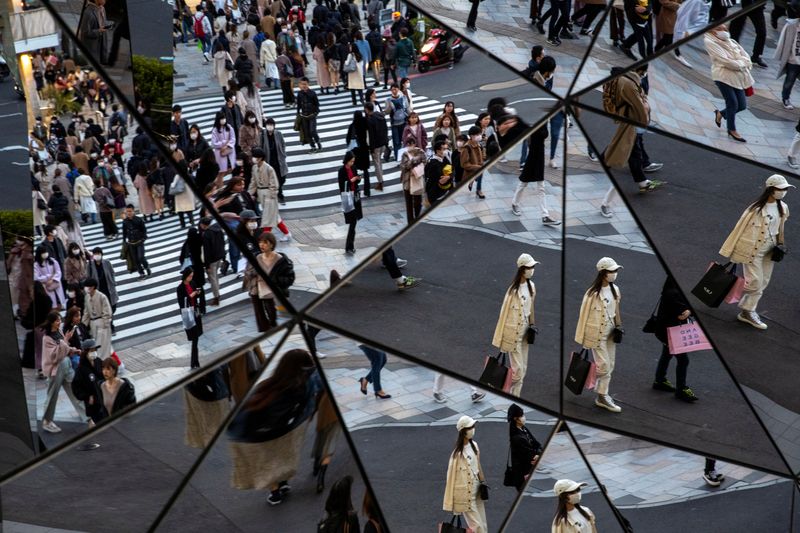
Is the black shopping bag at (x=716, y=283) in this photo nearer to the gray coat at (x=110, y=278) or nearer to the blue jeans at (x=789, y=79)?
the blue jeans at (x=789, y=79)

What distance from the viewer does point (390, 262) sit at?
8.21 m

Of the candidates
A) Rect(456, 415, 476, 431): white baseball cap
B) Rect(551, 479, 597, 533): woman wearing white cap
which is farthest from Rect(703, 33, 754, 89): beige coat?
Rect(551, 479, 597, 533): woman wearing white cap

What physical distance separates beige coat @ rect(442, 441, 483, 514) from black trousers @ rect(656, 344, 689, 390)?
1508 millimetres

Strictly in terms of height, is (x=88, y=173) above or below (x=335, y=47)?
below

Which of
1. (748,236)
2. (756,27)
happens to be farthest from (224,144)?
(756,27)

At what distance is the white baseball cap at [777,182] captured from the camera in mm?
9125

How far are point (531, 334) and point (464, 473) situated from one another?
1.10 metres

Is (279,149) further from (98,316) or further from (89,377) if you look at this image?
(89,377)

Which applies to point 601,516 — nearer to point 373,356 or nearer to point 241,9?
point 373,356

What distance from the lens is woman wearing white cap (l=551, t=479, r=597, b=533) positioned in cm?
895

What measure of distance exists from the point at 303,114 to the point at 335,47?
0.55 m

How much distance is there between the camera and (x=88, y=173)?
7.70m

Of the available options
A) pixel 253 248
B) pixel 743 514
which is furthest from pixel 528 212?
pixel 743 514

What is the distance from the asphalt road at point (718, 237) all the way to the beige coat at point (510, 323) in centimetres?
117
